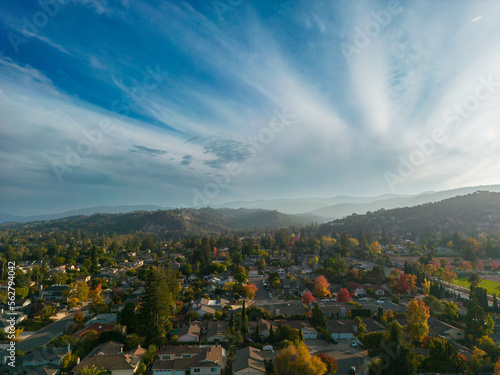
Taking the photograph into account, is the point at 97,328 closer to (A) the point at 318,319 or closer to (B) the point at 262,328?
(B) the point at 262,328

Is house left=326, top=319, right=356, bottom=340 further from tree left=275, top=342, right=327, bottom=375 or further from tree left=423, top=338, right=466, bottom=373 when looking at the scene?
tree left=275, top=342, right=327, bottom=375

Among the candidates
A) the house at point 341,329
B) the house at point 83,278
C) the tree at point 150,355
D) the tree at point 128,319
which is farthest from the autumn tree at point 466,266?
the house at point 83,278

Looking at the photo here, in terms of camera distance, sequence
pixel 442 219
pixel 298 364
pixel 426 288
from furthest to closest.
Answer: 1. pixel 442 219
2. pixel 426 288
3. pixel 298 364

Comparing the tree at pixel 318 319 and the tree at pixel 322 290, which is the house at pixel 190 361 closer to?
the tree at pixel 318 319

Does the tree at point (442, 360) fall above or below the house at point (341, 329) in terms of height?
above

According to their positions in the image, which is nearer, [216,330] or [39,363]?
[39,363]

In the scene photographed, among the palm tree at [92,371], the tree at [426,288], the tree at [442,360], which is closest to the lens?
the palm tree at [92,371]

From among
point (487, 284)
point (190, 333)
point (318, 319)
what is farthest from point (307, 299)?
point (487, 284)

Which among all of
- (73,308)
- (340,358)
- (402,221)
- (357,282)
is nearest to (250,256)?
(357,282)

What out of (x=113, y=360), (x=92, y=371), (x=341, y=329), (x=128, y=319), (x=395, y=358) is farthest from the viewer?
(x=341, y=329)
